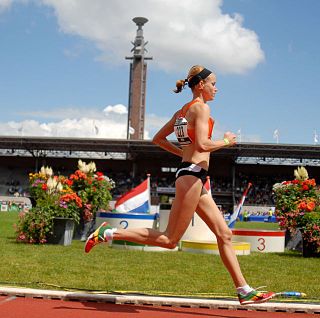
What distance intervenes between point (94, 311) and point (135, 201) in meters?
9.23

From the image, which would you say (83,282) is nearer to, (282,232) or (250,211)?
(282,232)

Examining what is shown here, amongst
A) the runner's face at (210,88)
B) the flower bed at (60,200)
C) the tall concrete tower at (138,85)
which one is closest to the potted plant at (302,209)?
the flower bed at (60,200)

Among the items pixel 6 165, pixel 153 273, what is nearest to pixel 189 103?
pixel 153 273

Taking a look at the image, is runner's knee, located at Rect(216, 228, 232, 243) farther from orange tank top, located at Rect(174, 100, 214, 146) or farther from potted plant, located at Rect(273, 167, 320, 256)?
potted plant, located at Rect(273, 167, 320, 256)

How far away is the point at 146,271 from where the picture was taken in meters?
7.59

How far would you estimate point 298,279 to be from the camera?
7305 millimetres

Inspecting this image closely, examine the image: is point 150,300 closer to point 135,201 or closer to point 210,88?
point 210,88

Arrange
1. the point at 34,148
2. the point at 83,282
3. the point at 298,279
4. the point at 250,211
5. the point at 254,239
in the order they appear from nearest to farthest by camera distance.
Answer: the point at 83,282 → the point at 298,279 → the point at 254,239 → the point at 250,211 → the point at 34,148

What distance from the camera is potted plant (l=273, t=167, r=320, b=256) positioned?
37.1 feet

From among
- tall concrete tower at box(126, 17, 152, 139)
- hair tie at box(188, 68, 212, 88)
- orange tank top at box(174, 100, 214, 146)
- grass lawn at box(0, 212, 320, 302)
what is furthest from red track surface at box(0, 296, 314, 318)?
tall concrete tower at box(126, 17, 152, 139)

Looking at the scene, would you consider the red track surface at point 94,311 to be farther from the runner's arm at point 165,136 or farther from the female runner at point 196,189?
the runner's arm at point 165,136

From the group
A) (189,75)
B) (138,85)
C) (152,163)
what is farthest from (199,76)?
(138,85)

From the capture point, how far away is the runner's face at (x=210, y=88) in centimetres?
459

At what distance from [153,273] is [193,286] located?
1.32 meters
